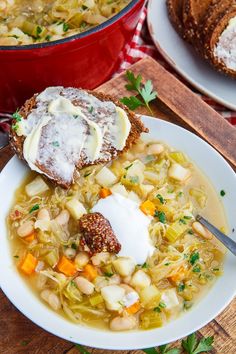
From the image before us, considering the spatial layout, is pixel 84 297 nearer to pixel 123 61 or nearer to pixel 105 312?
pixel 105 312

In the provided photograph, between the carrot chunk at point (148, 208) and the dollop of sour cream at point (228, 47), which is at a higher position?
the dollop of sour cream at point (228, 47)

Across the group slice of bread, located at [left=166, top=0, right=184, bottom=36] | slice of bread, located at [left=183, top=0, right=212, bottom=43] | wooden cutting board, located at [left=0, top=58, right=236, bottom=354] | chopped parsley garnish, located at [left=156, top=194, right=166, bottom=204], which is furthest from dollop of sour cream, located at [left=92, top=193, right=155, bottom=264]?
slice of bread, located at [left=166, top=0, right=184, bottom=36]

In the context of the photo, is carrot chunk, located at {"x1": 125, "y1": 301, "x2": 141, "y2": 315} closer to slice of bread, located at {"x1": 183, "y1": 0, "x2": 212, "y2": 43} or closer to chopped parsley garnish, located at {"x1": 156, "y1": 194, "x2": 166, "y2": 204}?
chopped parsley garnish, located at {"x1": 156, "y1": 194, "x2": 166, "y2": 204}

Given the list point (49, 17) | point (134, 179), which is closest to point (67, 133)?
point (134, 179)

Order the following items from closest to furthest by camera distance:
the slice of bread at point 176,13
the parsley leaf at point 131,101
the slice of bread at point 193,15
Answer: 1. the parsley leaf at point 131,101
2. the slice of bread at point 193,15
3. the slice of bread at point 176,13

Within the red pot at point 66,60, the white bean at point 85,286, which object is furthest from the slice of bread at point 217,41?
the white bean at point 85,286

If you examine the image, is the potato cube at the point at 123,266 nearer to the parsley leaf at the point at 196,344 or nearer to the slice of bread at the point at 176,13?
the parsley leaf at the point at 196,344

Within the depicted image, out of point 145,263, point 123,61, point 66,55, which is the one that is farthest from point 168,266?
point 123,61

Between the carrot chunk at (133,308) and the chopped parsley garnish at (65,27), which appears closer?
the carrot chunk at (133,308)
